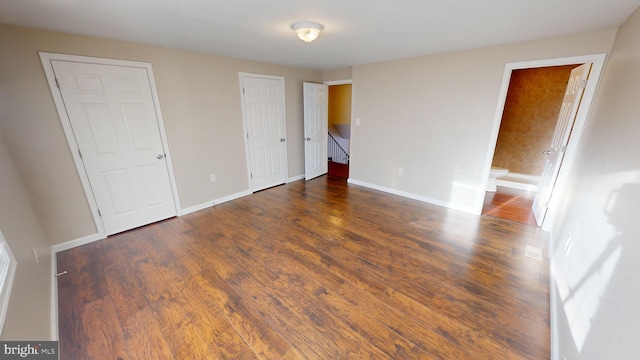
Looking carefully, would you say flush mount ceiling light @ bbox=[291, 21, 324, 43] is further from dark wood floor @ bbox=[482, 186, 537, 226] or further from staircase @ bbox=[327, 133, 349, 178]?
staircase @ bbox=[327, 133, 349, 178]

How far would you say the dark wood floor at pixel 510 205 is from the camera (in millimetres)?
3277

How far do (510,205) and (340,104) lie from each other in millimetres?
5012

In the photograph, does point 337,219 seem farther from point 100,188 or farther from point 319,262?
point 100,188

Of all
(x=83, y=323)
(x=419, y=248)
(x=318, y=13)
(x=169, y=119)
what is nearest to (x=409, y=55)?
(x=318, y=13)

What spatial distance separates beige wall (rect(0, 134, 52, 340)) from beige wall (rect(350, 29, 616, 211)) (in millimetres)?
4167

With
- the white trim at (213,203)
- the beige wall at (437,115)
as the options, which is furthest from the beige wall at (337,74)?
the white trim at (213,203)

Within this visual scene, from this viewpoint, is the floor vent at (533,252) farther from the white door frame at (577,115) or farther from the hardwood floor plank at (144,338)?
the hardwood floor plank at (144,338)

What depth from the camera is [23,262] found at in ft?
5.10

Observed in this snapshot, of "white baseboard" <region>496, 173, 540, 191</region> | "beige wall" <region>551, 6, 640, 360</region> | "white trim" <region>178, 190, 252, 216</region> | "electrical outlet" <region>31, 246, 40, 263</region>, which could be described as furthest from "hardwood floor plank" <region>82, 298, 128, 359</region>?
"white baseboard" <region>496, 173, 540, 191</region>

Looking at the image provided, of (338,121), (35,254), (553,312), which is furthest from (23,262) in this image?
(338,121)

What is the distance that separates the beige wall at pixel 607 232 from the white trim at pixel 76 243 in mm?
4223

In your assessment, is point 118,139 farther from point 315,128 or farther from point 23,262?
point 315,128

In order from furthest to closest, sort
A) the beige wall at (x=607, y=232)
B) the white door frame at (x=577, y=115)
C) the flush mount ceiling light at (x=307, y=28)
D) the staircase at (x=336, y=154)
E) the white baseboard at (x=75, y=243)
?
the staircase at (x=336, y=154), the white baseboard at (x=75, y=243), the white door frame at (x=577, y=115), the flush mount ceiling light at (x=307, y=28), the beige wall at (x=607, y=232)

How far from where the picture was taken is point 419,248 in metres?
2.58
